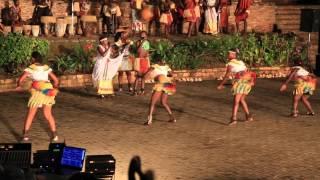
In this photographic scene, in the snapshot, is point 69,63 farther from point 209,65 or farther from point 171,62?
point 209,65

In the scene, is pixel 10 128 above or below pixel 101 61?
below

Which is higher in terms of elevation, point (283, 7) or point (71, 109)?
point (283, 7)

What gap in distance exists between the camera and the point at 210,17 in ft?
89.3

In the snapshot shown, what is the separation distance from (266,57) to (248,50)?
66 cm

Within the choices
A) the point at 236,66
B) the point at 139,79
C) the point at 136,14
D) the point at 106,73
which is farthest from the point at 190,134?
the point at 136,14

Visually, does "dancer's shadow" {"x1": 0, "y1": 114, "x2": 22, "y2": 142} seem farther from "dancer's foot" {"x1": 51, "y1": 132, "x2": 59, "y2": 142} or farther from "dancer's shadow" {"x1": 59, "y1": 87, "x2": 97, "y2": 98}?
"dancer's shadow" {"x1": 59, "y1": 87, "x2": 97, "y2": 98}

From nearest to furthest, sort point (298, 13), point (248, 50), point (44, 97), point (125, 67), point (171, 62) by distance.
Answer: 1. point (44, 97)
2. point (125, 67)
3. point (171, 62)
4. point (248, 50)
5. point (298, 13)

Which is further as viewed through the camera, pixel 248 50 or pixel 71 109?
pixel 248 50

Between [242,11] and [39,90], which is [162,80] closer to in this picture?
[39,90]

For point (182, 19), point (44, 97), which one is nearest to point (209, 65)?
point (182, 19)

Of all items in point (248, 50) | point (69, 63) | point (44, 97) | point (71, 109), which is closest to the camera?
point (44, 97)

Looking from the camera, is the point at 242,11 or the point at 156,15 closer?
the point at 156,15

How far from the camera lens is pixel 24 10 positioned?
25.7 meters

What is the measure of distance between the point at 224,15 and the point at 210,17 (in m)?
0.99
